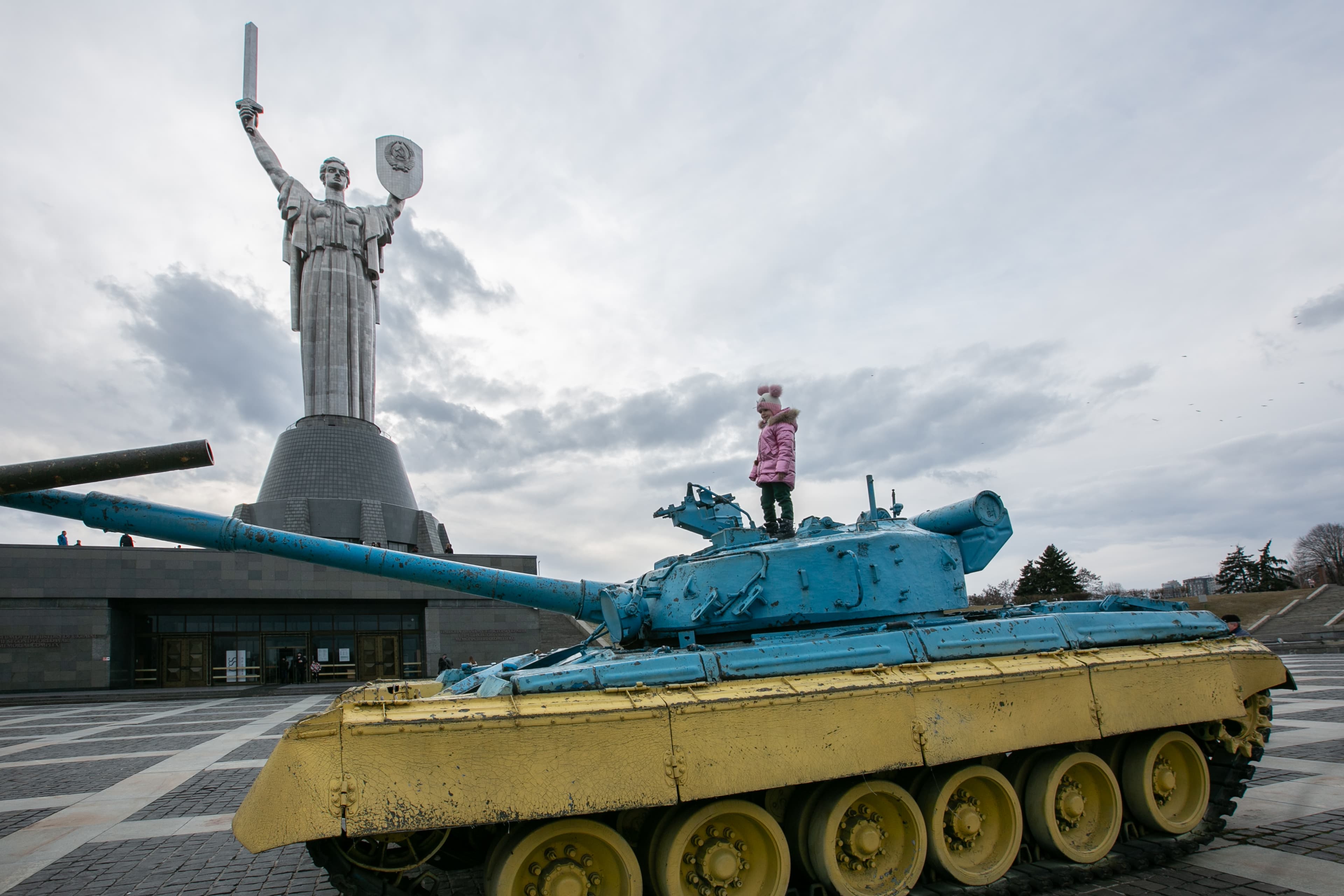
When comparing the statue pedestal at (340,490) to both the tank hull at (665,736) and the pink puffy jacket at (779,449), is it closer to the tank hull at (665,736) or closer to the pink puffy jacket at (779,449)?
the pink puffy jacket at (779,449)

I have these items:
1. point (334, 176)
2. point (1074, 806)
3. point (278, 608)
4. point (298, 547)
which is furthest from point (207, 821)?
point (334, 176)

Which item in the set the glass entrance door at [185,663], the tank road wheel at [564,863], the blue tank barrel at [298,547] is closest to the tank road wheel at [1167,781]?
the tank road wheel at [564,863]

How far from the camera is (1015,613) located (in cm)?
779

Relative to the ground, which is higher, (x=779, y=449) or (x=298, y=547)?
(x=779, y=449)

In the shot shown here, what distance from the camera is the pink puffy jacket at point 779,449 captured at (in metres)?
8.33

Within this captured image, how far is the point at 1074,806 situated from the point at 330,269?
33.9 m

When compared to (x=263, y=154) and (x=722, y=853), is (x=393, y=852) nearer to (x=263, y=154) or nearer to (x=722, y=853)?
(x=722, y=853)

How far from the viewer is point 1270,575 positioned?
55.4 m

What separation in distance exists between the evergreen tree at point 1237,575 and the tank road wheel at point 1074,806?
61824mm

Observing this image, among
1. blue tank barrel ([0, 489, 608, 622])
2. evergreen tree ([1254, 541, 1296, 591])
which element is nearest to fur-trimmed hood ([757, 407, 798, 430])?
blue tank barrel ([0, 489, 608, 622])

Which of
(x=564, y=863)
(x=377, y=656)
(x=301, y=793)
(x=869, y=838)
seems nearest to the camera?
(x=301, y=793)

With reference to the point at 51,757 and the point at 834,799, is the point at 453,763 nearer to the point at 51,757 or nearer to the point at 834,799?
the point at 834,799

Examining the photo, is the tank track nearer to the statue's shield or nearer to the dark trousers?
the dark trousers

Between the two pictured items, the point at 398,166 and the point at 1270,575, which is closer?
the point at 398,166
